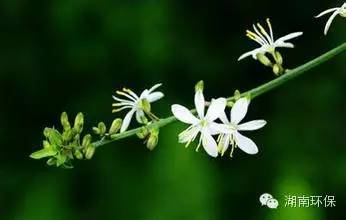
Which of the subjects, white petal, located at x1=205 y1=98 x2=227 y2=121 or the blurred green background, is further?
the blurred green background

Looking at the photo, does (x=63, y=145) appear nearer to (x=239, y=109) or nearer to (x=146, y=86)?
(x=239, y=109)

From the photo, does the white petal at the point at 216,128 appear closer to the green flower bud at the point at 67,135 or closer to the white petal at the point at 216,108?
the white petal at the point at 216,108

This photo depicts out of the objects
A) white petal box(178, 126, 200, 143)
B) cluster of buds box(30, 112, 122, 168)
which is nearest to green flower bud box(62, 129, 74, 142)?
cluster of buds box(30, 112, 122, 168)

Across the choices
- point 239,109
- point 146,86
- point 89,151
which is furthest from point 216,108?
point 146,86

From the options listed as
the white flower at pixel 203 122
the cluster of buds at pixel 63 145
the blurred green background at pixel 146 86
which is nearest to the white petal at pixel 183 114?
the white flower at pixel 203 122

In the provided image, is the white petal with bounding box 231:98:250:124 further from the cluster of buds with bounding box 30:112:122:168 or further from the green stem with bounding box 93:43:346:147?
the cluster of buds with bounding box 30:112:122:168

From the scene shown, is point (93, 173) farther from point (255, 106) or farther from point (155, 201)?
point (255, 106)

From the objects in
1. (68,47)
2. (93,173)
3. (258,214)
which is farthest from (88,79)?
(258,214)
